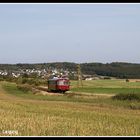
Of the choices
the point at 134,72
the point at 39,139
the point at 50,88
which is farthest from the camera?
the point at 134,72

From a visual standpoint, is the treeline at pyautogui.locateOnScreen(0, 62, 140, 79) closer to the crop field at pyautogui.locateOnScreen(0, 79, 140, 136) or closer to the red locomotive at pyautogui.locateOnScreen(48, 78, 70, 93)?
the red locomotive at pyautogui.locateOnScreen(48, 78, 70, 93)

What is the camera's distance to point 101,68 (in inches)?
5408

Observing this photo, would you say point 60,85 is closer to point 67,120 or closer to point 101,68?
point 67,120

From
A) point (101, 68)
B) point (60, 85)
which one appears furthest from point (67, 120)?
point (101, 68)

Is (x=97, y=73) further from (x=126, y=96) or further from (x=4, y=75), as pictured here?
(x=126, y=96)

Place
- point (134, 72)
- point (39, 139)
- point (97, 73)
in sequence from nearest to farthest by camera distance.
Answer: point (39, 139) < point (134, 72) < point (97, 73)

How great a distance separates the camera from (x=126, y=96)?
4778 centimetres

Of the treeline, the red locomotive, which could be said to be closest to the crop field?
the red locomotive

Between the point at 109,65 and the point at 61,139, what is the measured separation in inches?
5247

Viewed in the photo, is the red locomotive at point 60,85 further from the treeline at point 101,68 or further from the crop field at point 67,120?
the treeline at point 101,68

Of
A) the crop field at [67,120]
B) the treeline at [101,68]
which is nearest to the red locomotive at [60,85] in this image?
the crop field at [67,120]

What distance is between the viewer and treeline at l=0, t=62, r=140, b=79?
429 feet
